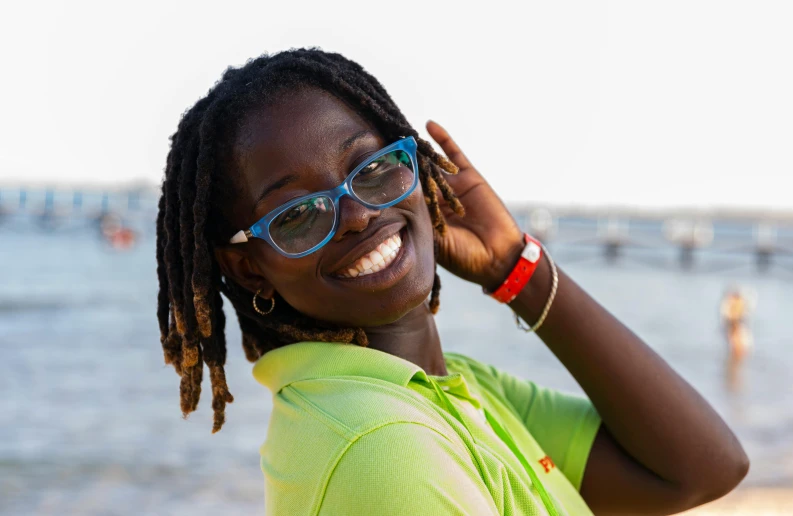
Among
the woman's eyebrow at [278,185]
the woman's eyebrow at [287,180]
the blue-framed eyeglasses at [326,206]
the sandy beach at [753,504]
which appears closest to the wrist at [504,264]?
the blue-framed eyeglasses at [326,206]

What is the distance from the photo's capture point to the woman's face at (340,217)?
→ 159cm

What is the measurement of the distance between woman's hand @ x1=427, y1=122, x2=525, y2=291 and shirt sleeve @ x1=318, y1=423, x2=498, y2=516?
85cm

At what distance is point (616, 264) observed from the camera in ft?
90.9

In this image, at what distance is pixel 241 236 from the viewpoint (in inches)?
66.2

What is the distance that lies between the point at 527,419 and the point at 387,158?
84 cm

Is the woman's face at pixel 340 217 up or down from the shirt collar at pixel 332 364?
Result: up

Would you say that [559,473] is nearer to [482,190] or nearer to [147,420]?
[482,190]

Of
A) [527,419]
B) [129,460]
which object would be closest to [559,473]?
[527,419]

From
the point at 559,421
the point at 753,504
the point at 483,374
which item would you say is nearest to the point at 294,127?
the point at 483,374

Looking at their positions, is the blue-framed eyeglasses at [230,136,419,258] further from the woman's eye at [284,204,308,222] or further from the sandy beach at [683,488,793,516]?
the sandy beach at [683,488,793,516]

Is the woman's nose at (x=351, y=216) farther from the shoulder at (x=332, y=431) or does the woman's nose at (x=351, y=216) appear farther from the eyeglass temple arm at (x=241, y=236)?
the shoulder at (x=332, y=431)

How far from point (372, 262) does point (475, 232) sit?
1.77ft

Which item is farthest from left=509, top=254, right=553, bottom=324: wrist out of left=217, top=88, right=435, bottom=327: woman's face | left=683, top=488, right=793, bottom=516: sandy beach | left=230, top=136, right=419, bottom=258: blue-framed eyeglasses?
left=683, top=488, right=793, bottom=516: sandy beach

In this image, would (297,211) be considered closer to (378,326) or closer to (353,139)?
(353,139)
